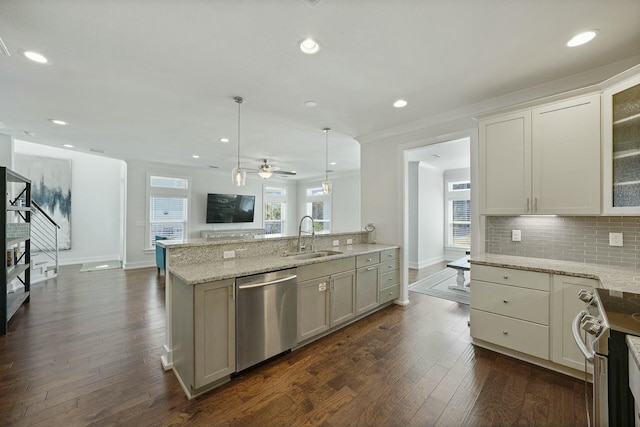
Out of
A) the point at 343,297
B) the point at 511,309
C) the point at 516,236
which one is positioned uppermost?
the point at 516,236

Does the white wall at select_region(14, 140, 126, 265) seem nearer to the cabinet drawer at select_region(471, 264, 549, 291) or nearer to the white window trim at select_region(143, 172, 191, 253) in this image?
the white window trim at select_region(143, 172, 191, 253)

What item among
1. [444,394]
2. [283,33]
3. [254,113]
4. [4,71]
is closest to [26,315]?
[4,71]

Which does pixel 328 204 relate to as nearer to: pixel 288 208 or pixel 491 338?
pixel 288 208

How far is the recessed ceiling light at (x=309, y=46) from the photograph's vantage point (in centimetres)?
192

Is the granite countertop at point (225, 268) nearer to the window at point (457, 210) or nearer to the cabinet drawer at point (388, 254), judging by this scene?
the cabinet drawer at point (388, 254)

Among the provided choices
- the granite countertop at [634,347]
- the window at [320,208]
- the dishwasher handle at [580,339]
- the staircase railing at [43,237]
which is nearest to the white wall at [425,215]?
the window at [320,208]

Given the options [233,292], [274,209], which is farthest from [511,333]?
[274,209]

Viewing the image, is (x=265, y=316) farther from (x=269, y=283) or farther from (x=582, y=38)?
(x=582, y=38)

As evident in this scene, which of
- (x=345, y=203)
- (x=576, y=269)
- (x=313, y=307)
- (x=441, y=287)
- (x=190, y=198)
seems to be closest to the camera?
(x=576, y=269)

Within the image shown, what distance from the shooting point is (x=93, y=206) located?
7.11 m

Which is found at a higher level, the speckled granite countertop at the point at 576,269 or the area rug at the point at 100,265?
the speckled granite countertop at the point at 576,269

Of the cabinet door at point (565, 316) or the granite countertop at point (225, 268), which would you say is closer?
the granite countertop at point (225, 268)

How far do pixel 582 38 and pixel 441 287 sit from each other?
3.91 metres

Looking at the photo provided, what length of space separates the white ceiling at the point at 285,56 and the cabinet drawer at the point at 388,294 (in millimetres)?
2409
